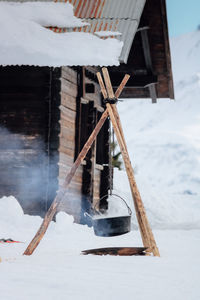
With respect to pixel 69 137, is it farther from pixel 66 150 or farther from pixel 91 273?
pixel 91 273

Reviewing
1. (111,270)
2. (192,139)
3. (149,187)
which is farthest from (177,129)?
(111,270)

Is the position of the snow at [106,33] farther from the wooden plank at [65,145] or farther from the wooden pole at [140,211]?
the wooden pole at [140,211]

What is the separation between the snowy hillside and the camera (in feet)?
52.9

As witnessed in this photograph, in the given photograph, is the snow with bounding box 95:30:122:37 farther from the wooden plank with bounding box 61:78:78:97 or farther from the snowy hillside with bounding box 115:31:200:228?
the snowy hillside with bounding box 115:31:200:228

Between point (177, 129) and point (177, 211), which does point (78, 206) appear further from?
point (177, 129)

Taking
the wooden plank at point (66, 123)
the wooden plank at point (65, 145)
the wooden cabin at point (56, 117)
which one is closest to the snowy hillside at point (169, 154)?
the wooden cabin at point (56, 117)

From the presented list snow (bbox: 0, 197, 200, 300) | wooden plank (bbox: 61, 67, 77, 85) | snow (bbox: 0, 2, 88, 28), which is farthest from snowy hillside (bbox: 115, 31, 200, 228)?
snow (bbox: 0, 197, 200, 300)

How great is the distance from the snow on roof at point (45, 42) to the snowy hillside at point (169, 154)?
18.8ft

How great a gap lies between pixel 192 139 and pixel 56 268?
78.8 m

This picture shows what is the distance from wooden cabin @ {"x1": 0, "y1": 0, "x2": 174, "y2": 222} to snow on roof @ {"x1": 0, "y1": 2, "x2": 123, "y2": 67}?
357 millimetres

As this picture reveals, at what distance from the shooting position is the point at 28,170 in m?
10.2

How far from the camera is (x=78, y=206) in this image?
1083 cm

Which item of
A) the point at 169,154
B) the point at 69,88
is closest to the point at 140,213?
the point at 69,88

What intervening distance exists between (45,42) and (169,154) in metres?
74.4
